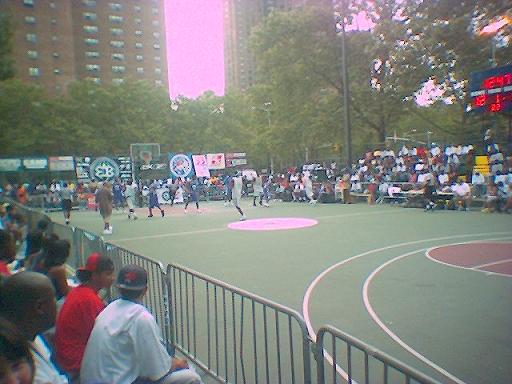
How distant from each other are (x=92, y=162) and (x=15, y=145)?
14.8 metres

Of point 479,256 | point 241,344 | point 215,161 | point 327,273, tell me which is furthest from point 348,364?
point 215,161

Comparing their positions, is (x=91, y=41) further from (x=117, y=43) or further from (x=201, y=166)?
(x=201, y=166)

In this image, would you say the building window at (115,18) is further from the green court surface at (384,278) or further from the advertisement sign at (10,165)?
the green court surface at (384,278)

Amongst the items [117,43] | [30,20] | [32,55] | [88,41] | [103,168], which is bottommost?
[103,168]

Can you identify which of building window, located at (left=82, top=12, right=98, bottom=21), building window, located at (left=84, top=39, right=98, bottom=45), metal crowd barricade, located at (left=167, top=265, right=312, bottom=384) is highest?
building window, located at (left=82, top=12, right=98, bottom=21)

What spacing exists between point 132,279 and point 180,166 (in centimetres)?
3438

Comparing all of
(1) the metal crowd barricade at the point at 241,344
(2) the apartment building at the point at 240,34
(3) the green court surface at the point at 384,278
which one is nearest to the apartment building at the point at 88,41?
(3) the green court surface at the point at 384,278

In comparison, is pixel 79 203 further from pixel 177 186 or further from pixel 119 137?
pixel 119 137

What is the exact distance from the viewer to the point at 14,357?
5.87 ft

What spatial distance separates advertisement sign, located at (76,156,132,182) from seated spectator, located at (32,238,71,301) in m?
31.4

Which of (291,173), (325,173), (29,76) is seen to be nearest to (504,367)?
(325,173)

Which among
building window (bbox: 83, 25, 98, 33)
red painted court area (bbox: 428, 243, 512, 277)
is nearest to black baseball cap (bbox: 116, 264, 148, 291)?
red painted court area (bbox: 428, 243, 512, 277)

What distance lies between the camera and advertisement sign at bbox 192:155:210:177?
125 feet

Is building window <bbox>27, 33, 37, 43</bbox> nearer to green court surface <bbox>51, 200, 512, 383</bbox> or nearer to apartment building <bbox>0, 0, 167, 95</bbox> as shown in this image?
apartment building <bbox>0, 0, 167, 95</bbox>
